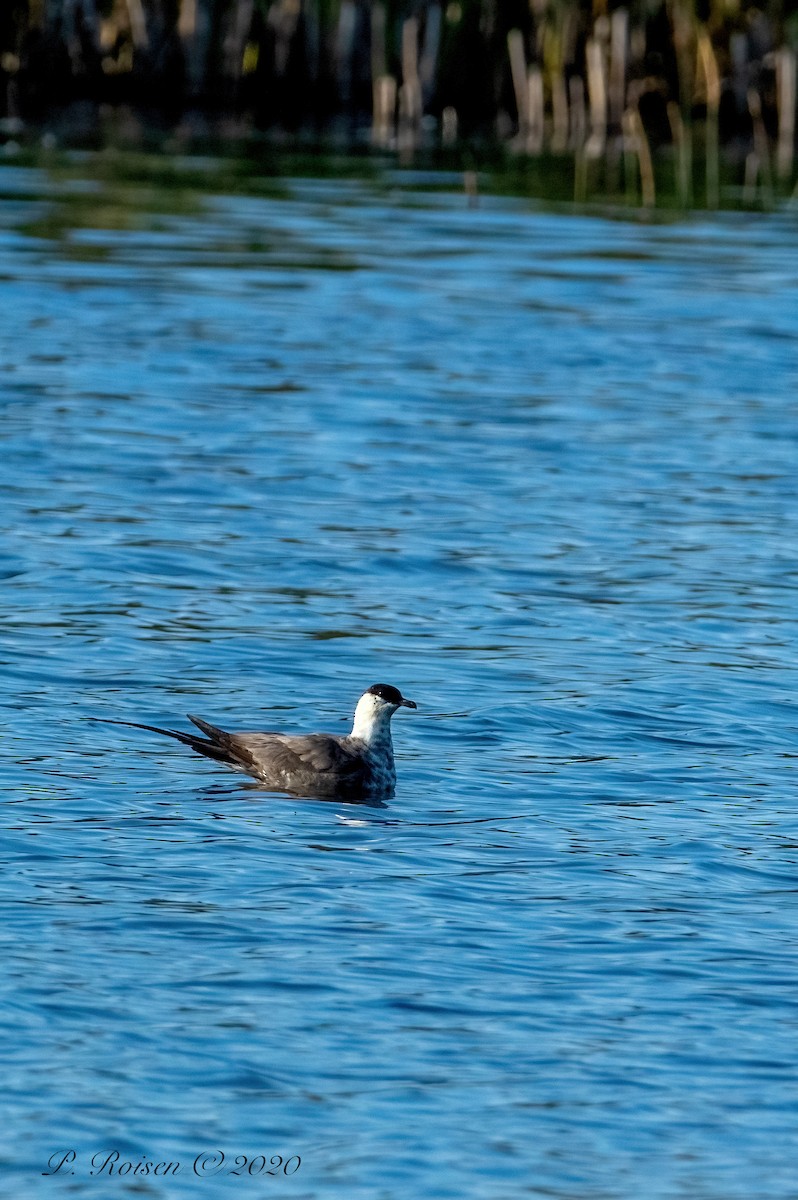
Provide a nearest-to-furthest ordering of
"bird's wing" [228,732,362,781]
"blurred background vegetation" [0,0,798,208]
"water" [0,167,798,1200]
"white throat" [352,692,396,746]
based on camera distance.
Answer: "water" [0,167,798,1200]
"bird's wing" [228,732,362,781]
"white throat" [352,692,396,746]
"blurred background vegetation" [0,0,798,208]

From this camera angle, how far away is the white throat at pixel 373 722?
9086 millimetres

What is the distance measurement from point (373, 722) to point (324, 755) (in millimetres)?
252

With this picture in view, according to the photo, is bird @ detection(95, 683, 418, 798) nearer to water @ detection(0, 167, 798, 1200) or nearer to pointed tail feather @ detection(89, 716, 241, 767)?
pointed tail feather @ detection(89, 716, 241, 767)

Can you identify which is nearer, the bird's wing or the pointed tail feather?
the bird's wing

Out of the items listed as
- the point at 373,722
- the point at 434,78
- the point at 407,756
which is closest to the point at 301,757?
the point at 373,722

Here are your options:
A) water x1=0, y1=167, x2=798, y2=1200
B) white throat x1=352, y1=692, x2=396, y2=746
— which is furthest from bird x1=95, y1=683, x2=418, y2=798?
water x1=0, y1=167, x2=798, y2=1200

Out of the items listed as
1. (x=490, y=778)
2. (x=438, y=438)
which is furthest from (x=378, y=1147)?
(x=438, y=438)

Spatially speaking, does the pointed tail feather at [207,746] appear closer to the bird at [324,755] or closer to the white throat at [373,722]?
the bird at [324,755]

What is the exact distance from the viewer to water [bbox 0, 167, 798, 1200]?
6254mm

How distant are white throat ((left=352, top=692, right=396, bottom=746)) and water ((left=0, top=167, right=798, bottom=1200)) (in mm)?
284

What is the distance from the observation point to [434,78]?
3634 cm

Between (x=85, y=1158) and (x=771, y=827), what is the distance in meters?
3.65

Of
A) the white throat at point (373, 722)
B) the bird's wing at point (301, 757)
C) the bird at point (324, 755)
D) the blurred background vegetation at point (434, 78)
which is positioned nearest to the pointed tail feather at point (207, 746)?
the bird at point (324, 755)

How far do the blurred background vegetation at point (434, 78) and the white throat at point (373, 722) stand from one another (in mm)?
22964
